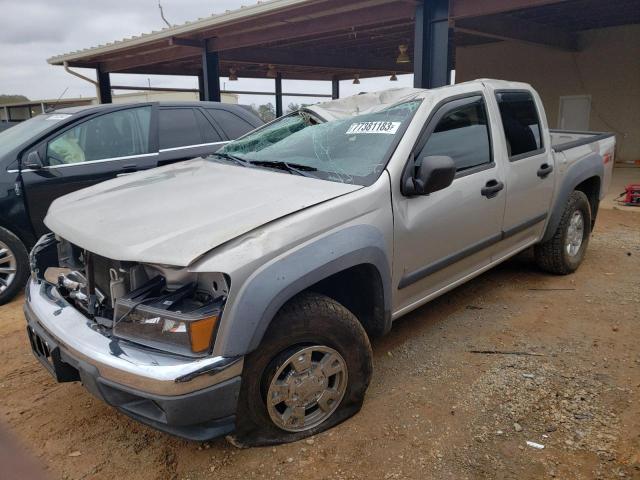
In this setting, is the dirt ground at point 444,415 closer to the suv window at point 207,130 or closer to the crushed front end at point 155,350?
the crushed front end at point 155,350

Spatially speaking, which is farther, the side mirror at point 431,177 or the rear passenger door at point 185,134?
the rear passenger door at point 185,134

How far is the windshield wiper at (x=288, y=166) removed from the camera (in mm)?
3040

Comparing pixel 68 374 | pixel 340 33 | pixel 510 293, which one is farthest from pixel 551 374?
pixel 340 33

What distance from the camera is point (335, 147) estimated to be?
3.19 metres

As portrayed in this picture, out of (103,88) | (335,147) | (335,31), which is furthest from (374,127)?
(103,88)

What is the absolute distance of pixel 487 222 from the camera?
11.9ft

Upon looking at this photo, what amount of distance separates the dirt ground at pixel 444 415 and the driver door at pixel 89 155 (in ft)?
4.15

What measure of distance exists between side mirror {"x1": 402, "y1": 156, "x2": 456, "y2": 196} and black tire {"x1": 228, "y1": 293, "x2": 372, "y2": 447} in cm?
82

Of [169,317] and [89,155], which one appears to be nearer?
[169,317]

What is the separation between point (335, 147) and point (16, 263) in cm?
316

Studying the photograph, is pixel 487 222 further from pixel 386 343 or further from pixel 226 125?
pixel 226 125

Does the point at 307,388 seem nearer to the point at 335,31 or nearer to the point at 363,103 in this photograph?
the point at 363,103

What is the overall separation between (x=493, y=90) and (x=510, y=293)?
5.81 feet

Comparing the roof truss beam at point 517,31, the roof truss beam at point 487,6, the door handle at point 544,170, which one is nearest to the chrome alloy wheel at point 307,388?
the door handle at point 544,170
